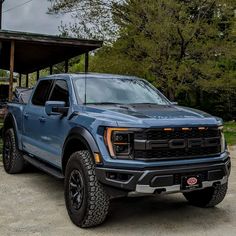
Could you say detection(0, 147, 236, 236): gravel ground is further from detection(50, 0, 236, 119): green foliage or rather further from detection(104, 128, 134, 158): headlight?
detection(50, 0, 236, 119): green foliage

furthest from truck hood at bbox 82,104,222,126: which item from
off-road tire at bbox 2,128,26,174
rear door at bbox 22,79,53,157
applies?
off-road tire at bbox 2,128,26,174

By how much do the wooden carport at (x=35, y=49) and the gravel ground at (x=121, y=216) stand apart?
590 cm

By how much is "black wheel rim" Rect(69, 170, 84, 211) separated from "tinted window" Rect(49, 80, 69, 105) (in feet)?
3.51

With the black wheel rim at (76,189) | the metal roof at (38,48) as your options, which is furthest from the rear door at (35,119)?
the metal roof at (38,48)

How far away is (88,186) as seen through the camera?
4.33 m

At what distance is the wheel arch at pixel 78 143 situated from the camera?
14.4ft

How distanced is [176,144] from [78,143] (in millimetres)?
1205

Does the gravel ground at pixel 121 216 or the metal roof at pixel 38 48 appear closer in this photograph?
the gravel ground at pixel 121 216

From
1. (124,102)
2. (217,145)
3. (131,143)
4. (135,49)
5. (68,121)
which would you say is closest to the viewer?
(131,143)

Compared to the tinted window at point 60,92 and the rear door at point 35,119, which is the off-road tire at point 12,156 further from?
the tinted window at point 60,92

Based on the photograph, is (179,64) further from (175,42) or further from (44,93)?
(44,93)

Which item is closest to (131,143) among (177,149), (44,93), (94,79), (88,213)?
(177,149)

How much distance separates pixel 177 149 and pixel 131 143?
51 centimetres

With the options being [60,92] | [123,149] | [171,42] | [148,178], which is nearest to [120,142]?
[123,149]
